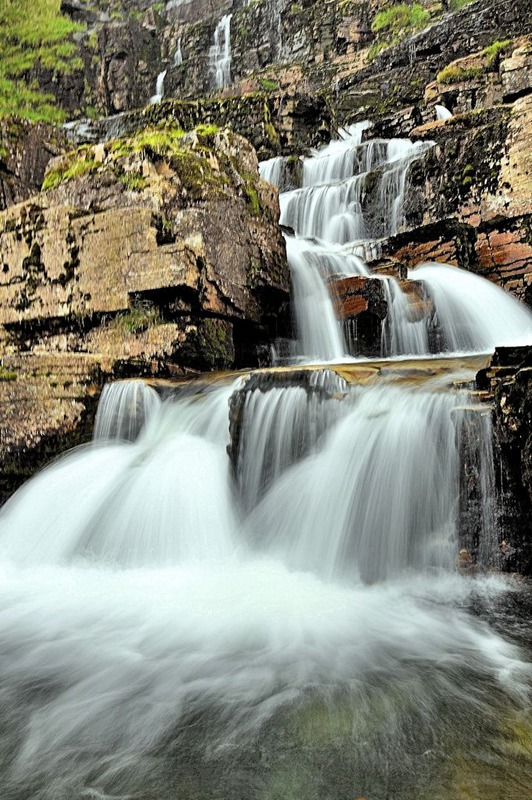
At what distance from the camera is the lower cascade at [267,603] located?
5.79ft

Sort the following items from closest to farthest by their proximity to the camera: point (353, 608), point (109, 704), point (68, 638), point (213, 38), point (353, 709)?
point (353, 709)
point (109, 704)
point (68, 638)
point (353, 608)
point (213, 38)

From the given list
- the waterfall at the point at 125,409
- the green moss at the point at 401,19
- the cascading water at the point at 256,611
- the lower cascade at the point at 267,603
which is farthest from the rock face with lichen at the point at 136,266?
the green moss at the point at 401,19

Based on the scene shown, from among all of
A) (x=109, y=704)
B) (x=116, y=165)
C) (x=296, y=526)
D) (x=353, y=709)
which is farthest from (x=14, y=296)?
(x=353, y=709)

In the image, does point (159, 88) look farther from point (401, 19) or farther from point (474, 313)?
point (474, 313)

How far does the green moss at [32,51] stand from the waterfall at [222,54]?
7696mm

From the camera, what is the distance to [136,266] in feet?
20.0

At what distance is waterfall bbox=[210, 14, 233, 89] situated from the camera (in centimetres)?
2738

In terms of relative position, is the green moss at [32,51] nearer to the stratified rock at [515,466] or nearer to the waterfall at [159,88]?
the waterfall at [159,88]

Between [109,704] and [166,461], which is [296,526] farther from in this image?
[109,704]

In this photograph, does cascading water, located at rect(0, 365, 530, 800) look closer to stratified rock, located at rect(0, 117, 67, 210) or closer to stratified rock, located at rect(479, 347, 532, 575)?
stratified rock, located at rect(479, 347, 532, 575)

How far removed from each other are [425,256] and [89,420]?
7.12m

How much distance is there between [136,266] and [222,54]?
2811cm

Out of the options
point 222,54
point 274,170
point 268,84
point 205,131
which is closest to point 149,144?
point 205,131

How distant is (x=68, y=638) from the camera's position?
9.57ft
